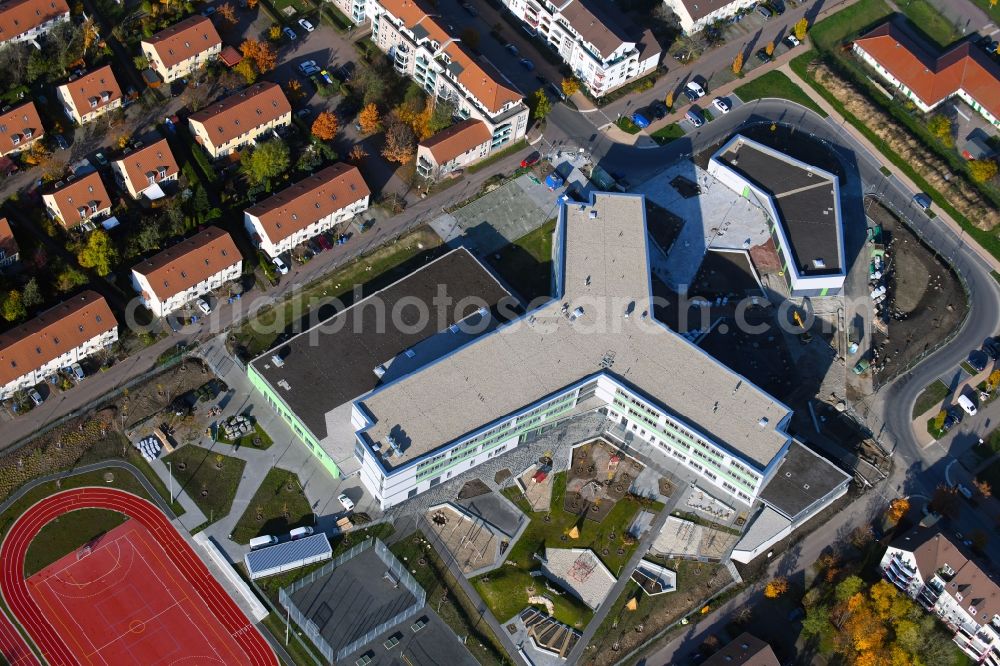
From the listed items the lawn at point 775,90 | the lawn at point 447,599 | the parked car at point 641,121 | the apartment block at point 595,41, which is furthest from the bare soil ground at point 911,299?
the lawn at point 447,599

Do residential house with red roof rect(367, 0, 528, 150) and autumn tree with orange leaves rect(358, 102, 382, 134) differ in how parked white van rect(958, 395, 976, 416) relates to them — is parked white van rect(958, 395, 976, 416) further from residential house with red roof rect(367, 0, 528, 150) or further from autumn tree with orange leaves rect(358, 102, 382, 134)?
autumn tree with orange leaves rect(358, 102, 382, 134)

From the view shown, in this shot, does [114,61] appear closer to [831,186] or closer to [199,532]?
[199,532]

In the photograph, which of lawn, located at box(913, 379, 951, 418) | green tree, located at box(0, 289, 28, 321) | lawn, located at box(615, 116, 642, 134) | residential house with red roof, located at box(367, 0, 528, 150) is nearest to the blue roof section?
green tree, located at box(0, 289, 28, 321)

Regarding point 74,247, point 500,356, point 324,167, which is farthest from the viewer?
point 324,167

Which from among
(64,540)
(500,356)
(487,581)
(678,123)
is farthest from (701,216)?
(64,540)

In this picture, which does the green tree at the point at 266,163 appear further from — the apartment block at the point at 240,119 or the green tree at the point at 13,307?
the green tree at the point at 13,307

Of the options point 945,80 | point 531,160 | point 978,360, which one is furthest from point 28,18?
point 978,360
